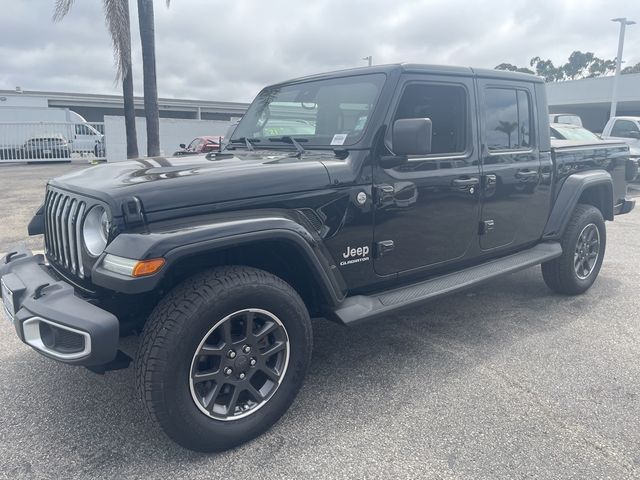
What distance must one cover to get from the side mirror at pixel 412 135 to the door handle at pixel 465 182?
1.91 ft

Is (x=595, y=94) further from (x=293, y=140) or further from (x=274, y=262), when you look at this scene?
Answer: (x=274, y=262)

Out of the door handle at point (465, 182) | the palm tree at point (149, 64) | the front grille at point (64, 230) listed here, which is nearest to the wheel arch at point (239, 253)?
the front grille at point (64, 230)

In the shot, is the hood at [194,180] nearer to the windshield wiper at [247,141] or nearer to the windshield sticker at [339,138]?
the windshield sticker at [339,138]

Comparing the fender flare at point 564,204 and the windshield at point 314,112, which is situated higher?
the windshield at point 314,112

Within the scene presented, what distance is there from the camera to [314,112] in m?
3.58

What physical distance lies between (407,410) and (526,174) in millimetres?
2187

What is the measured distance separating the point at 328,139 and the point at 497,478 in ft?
6.88

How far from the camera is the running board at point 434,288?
2957 mm

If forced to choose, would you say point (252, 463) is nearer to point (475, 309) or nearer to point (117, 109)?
point (475, 309)

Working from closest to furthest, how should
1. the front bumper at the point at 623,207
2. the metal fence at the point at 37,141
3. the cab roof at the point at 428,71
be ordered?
the cab roof at the point at 428,71 → the front bumper at the point at 623,207 → the metal fence at the point at 37,141

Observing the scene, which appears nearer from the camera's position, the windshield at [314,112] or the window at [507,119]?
the windshield at [314,112]

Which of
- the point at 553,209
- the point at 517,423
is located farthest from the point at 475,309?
the point at 517,423

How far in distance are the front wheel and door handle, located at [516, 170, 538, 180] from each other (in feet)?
7.39

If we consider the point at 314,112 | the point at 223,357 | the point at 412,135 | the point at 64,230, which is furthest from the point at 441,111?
the point at 64,230
